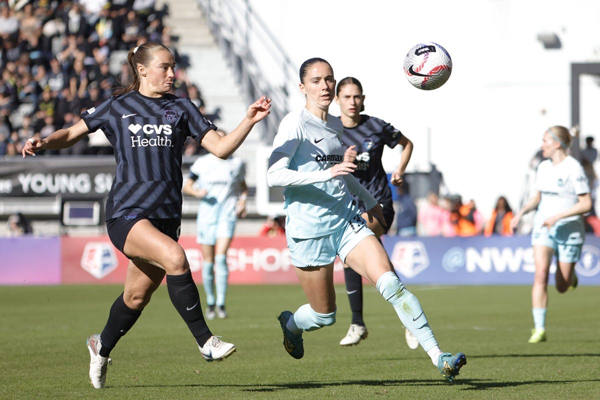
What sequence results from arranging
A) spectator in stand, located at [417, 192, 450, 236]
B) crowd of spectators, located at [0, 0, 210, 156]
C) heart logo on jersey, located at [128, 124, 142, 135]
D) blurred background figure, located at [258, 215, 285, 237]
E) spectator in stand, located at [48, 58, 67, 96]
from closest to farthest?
heart logo on jersey, located at [128, 124, 142, 135], blurred background figure, located at [258, 215, 285, 237], spectator in stand, located at [417, 192, 450, 236], crowd of spectators, located at [0, 0, 210, 156], spectator in stand, located at [48, 58, 67, 96]

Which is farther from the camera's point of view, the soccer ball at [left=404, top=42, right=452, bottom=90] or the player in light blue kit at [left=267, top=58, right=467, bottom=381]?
the soccer ball at [left=404, top=42, right=452, bottom=90]

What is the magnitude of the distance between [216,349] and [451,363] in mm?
1532

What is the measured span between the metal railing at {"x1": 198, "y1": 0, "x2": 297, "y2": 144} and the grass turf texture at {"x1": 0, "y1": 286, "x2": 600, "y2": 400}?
13.7m

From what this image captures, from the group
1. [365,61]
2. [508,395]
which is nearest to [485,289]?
[365,61]

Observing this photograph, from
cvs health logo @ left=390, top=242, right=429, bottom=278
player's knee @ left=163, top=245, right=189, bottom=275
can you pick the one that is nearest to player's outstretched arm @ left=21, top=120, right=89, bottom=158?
player's knee @ left=163, top=245, right=189, bottom=275

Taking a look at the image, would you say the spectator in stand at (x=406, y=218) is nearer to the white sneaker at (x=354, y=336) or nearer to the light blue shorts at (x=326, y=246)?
the white sneaker at (x=354, y=336)

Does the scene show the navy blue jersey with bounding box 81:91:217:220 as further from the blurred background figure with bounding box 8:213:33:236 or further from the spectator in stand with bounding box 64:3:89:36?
the spectator in stand with bounding box 64:3:89:36

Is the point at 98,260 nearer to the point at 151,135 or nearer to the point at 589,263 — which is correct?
the point at 589,263

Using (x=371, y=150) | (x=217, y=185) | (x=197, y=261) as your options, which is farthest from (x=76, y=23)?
(x=371, y=150)

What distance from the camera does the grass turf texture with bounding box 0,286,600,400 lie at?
7.47m

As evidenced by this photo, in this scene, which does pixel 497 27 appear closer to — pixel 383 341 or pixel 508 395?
pixel 383 341

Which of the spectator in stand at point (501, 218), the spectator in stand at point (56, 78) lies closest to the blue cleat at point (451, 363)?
the spectator in stand at point (501, 218)

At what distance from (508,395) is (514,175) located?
830 inches

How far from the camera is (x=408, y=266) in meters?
22.2
